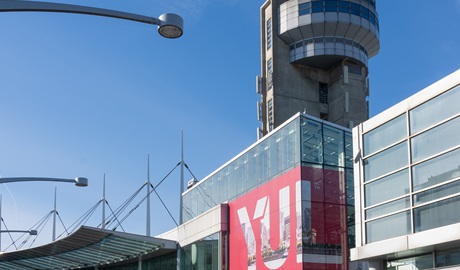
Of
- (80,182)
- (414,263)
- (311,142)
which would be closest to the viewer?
(414,263)

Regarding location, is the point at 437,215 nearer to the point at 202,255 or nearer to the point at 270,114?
the point at 202,255

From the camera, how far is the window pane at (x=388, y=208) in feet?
90.1

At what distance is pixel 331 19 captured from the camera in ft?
246

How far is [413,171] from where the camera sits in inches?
1071

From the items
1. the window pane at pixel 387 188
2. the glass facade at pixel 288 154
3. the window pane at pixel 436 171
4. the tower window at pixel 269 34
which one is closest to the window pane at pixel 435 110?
the window pane at pixel 436 171

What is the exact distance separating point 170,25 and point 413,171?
15650mm

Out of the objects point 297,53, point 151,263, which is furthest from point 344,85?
point 151,263

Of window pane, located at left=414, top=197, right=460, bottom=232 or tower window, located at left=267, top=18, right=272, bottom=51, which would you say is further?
tower window, located at left=267, top=18, right=272, bottom=51

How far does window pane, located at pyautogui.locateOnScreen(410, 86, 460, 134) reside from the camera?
25391mm

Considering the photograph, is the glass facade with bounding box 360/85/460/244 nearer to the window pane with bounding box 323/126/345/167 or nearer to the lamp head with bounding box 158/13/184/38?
the window pane with bounding box 323/126/345/167

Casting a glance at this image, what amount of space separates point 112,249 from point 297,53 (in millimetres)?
30505

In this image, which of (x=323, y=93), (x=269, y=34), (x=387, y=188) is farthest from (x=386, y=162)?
(x=323, y=93)

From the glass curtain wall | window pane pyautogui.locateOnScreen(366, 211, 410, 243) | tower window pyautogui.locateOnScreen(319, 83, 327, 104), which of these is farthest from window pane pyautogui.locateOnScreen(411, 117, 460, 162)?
tower window pyautogui.locateOnScreen(319, 83, 327, 104)

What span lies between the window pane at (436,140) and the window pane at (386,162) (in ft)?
2.38
